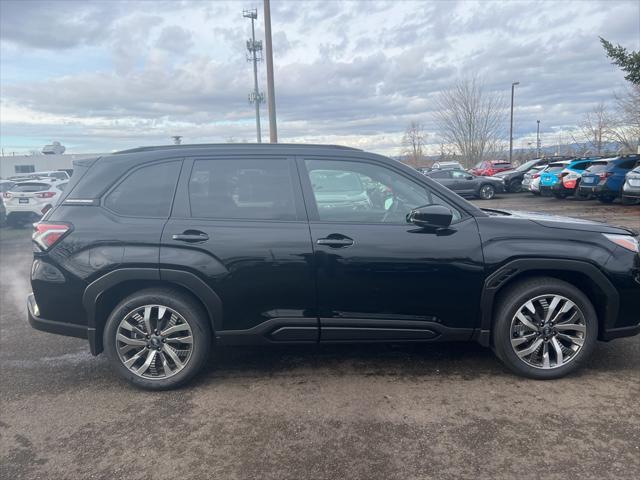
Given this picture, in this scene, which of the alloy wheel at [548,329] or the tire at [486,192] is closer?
the alloy wheel at [548,329]

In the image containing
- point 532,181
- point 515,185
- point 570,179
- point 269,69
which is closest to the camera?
point 269,69

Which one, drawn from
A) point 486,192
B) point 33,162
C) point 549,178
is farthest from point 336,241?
point 33,162

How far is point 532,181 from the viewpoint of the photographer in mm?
20531

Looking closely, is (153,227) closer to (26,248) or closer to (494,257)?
(494,257)

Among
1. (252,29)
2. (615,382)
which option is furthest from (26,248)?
(252,29)

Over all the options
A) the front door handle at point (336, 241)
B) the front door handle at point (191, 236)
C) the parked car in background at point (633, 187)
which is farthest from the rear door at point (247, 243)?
the parked car in background at point (633, 187)

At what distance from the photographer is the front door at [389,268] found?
3.59 metres

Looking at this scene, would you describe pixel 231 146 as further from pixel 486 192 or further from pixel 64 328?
pixel 486 192

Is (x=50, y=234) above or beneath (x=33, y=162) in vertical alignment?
beneath

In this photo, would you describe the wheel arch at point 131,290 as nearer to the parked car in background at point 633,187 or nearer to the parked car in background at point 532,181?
the parked car in background at point 633,187

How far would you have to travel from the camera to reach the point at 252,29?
2681 centimetres

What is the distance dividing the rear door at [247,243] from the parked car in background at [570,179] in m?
17.4

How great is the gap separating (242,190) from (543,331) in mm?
2550

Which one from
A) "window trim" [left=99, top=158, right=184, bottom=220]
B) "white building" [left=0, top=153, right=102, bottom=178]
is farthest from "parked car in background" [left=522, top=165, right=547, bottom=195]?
"white building" [left=0, top=153, right=102, bottom=178]
